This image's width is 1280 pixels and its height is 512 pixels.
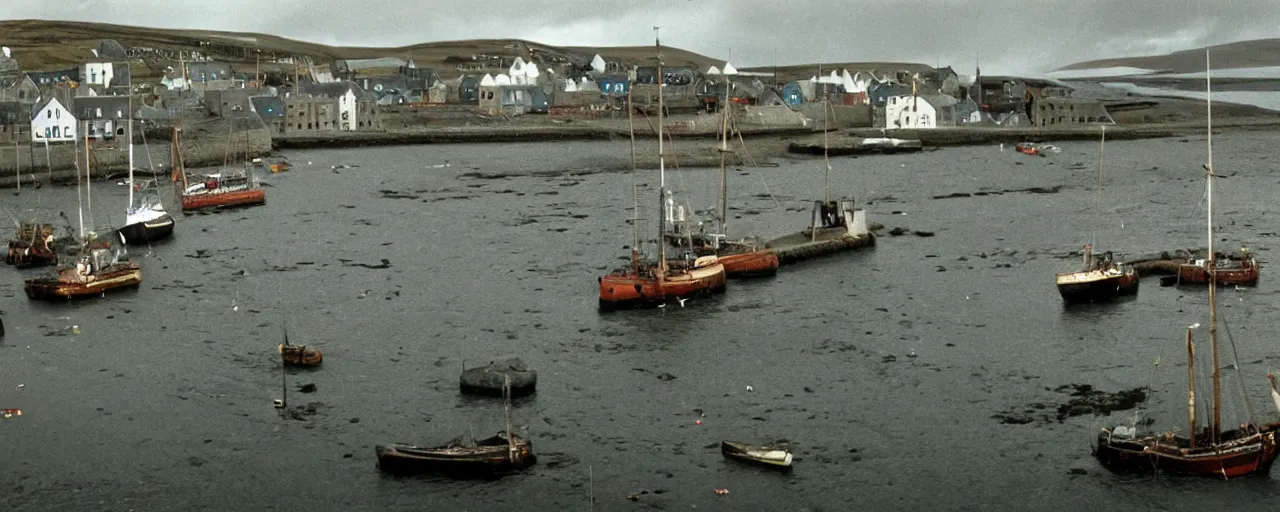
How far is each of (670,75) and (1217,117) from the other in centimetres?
5266

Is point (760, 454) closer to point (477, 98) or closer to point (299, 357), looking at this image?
point (299, 357)

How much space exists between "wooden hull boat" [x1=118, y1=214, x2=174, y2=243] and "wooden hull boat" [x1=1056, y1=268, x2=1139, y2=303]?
120 ft

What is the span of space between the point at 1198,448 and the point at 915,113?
97593 millimetres

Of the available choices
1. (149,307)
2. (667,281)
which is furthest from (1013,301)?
(149,307)

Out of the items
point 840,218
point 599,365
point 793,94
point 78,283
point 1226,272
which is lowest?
point 599,365

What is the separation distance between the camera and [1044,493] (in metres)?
29.1

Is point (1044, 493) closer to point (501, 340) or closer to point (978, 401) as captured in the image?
point (978, 401)

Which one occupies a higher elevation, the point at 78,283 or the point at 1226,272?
the point at 78,283

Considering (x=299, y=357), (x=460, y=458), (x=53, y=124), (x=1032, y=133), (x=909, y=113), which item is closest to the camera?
(x=460, y=458)

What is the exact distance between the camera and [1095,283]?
46.1 metres

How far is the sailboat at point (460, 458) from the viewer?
30.2 metres

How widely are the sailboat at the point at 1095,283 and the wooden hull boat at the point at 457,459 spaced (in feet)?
72.9

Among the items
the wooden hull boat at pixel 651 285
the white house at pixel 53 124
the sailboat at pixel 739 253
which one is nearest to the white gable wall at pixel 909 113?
the white house at pixel 53 124

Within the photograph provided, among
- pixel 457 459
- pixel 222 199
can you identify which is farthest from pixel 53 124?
pixel 457 459
